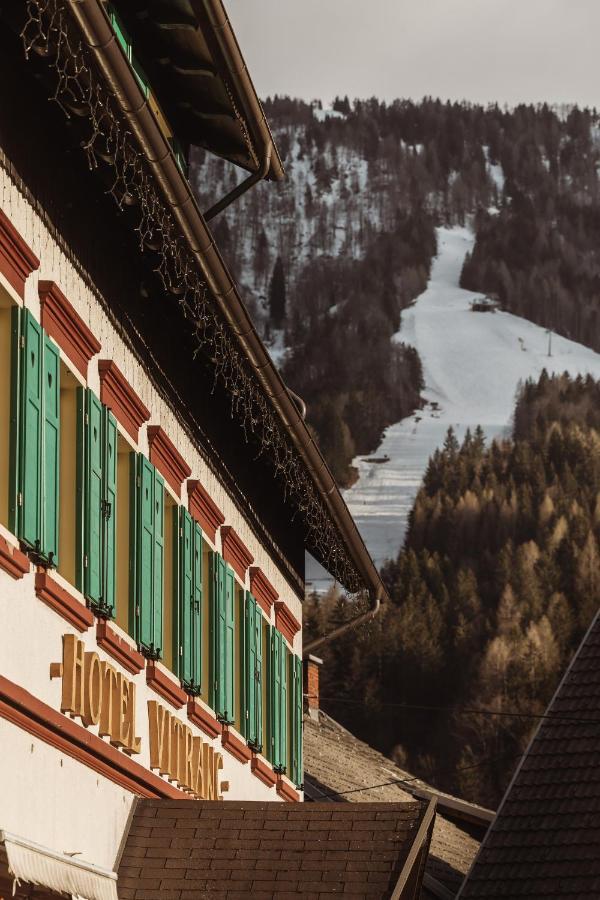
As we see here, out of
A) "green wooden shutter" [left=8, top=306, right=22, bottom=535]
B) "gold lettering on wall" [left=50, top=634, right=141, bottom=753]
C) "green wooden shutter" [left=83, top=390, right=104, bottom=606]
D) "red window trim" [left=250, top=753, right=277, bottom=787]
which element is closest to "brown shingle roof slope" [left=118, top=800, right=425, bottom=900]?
"gold lettering on wall" [left=50, top=634, right=141, bottom=753]

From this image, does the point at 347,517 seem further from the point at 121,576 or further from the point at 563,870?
the point at 121,576

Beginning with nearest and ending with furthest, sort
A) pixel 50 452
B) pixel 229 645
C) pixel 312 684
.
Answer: pixel 50 452 < pixel 229 645 < pixel 312 684

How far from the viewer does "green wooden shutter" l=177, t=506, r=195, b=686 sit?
12992 mm

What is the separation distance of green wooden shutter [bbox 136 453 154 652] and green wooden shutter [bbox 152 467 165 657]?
81 mm

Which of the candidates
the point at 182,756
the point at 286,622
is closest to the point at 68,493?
the point at 182,756

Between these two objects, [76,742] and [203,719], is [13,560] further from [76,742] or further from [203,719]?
[203,719]

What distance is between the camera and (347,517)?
1680 cm

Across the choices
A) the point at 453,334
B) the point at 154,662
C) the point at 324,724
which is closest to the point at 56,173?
the point at 154,662

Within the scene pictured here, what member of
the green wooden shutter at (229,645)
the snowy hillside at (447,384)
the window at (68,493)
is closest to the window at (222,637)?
the green wooden shutter at (229,645)

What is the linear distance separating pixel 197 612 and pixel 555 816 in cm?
624

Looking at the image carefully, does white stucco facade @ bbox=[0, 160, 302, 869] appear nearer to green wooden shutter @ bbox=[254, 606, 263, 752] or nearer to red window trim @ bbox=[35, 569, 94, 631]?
red window trim @ bbox=[35, 569, 94, 631]

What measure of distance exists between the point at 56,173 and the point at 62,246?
0.39 meters

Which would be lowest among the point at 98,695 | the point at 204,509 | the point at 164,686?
the point at 98,695

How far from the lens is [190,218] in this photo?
34.6 ft
